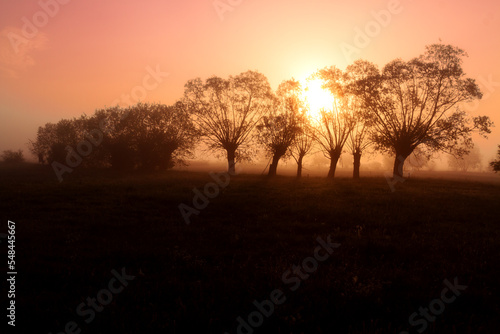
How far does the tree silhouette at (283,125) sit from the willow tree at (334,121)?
349 cm

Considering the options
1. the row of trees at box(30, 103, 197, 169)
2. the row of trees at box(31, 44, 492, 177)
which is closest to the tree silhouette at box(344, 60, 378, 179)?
the row of trees at box(31, 44, 492, 177)

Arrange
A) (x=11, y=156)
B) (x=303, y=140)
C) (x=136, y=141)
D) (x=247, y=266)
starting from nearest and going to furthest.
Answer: (x=247, y=266) → (x=303, y=140) → (x=136, y=141) → (x=11, y=156)

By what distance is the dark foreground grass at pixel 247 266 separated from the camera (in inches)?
230

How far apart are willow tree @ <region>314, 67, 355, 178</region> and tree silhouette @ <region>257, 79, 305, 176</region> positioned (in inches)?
137

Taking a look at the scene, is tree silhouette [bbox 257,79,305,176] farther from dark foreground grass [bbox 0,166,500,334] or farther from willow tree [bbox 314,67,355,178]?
dark foreground grass [bbox 0,166,500,334]

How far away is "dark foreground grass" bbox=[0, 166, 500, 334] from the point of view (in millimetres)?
5844

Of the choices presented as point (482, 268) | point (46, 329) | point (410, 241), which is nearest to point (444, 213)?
point (410, 241)

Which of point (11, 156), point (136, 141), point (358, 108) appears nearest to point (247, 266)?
point (358, 108)

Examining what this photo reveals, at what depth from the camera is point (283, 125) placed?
48531 mm

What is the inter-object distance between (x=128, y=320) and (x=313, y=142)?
47209 mm

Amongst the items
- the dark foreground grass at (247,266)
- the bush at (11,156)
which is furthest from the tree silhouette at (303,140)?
the bush at (11,156)

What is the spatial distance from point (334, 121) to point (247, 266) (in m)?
41.5

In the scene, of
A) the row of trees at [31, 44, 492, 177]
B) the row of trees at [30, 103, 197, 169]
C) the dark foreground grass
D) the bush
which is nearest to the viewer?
the dark foreground grass

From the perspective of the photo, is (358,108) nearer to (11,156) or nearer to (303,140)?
(303,140)
